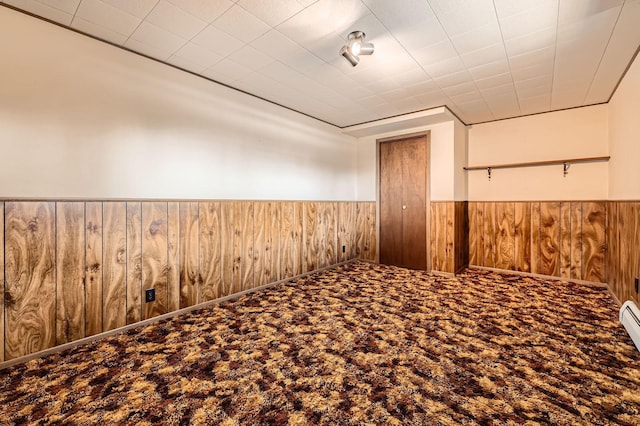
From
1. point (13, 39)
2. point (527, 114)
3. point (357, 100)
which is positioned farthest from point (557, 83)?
point (13, 39)

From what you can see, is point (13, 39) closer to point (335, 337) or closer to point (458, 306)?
point (335, 337)

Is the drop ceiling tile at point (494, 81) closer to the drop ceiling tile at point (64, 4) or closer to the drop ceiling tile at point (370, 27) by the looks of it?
the drop ceiling tile at point (370, 27)

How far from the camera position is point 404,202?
15.7 ft

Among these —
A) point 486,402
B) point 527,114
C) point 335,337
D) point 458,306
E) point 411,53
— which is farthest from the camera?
point 527,114

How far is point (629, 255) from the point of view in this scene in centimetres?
Result: 272

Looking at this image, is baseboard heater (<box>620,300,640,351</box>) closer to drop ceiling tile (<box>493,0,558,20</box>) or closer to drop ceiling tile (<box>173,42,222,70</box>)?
drop ceiling tile (<box>493,0,558,20</box>)

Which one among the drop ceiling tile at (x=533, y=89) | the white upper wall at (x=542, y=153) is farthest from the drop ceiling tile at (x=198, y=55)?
the white upper wall at (x=542, y=153)

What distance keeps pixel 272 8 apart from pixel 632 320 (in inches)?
148

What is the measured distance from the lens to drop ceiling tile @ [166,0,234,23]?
191 cm

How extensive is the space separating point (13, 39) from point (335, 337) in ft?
10.8

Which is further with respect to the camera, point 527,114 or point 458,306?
point 527,114

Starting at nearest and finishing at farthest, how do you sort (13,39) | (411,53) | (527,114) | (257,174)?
(13,39) → (411,53) → (257,174) → (527,114)

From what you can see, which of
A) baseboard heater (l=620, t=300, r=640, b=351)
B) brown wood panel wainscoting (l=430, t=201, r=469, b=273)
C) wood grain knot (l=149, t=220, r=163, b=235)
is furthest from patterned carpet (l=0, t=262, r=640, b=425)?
brown wood panel wainscoting (l=430, t=201, r=469, b=273)

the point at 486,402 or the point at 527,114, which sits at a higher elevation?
the point at 527,114
